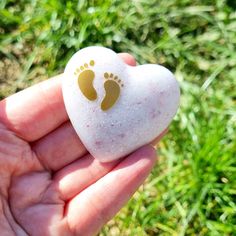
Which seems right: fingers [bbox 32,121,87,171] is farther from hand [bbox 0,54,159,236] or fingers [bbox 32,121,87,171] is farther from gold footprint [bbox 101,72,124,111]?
gold footprint [bbox 101,72,124,111]

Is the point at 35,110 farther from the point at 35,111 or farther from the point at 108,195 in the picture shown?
the point at 108,195

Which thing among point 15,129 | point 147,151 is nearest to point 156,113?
point 147,151

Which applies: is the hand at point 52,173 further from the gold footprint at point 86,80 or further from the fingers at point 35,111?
the gold footprint at point 86,80

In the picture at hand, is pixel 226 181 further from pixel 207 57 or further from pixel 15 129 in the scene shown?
pixel 15 129

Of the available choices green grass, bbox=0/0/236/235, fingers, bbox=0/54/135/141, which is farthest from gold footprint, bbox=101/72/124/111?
green grass, bbox=0/0/236/235

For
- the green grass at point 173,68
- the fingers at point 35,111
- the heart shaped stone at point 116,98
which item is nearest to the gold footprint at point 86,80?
the heart shaped stone at point 116,98

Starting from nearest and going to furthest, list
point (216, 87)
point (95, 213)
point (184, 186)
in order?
1. point (95, 213)
2. point (184, 186)
3. point (216, 87)
